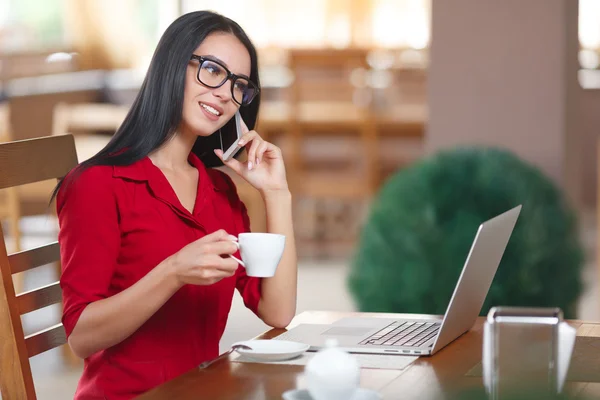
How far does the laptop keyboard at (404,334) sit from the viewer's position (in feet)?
4.65

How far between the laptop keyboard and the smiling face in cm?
40

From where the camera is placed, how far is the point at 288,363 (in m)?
1.30

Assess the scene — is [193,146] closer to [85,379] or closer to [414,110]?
[85,379]

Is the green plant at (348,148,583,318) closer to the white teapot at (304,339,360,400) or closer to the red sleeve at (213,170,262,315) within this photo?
the red sleeve at (213,170,262,315)

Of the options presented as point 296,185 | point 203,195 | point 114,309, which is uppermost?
point 203,195

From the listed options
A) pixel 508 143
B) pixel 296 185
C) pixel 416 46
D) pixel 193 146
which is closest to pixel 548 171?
pixel 508 143

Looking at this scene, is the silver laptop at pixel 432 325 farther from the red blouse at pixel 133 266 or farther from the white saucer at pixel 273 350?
the red blouse at pixel 133 266

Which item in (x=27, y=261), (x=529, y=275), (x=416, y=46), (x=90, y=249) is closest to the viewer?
(x=90, y=249)

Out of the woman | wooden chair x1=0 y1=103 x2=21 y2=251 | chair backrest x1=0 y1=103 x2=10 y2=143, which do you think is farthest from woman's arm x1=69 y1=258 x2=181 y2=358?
chair backrest x1=0 y1=103 x2=10 y2=143

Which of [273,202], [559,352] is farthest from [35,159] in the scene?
[559,352]

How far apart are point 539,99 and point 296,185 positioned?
2372mm

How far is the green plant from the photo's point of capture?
7.94ft

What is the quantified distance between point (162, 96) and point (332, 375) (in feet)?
2.14

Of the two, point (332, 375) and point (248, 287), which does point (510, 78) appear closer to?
point (248, 287)
